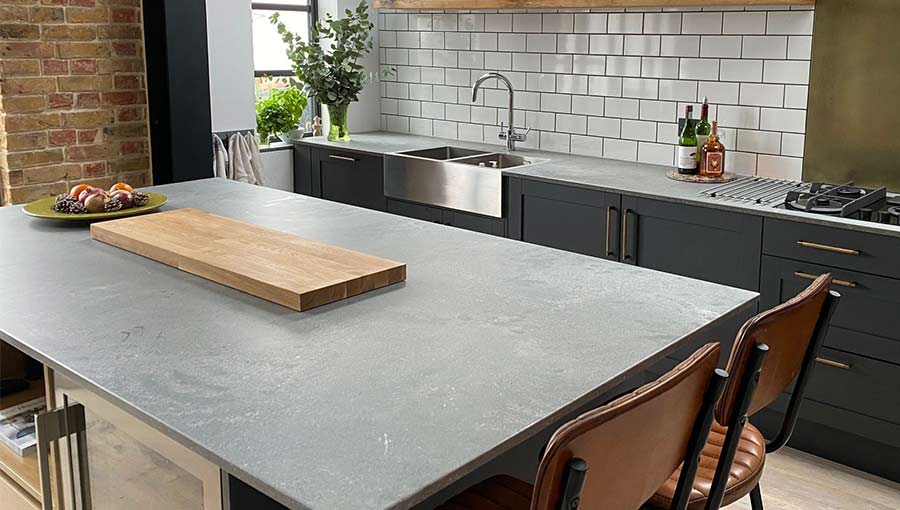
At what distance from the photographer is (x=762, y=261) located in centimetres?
350

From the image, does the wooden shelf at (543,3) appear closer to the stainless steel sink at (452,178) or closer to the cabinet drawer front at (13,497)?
the stainless steel sink at (452,178)

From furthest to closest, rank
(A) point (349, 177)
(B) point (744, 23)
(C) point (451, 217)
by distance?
1. (A) point (349, 177)
2. (C) point (451, 217)
3. (B) point (744, 23)

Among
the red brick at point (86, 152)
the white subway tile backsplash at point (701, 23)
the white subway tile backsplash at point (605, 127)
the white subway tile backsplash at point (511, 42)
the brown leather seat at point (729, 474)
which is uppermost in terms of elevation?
the white subway tile backsplash at point (701, 23)

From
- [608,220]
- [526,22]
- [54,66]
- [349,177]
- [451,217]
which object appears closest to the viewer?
[608,220]

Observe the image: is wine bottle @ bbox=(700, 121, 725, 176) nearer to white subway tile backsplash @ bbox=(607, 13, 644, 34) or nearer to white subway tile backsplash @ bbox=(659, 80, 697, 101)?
white subway tile backsplash @ bbox=(659, 80, 697, 101)

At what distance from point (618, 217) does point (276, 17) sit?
2.57 metres

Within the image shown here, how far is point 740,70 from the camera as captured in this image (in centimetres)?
414

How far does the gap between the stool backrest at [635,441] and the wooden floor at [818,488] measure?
1.74 metres

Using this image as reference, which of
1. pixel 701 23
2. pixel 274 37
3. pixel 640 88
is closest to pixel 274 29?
pixel 274 37

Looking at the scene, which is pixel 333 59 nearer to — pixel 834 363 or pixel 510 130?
pixel 510 130

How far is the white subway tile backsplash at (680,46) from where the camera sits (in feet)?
14.0

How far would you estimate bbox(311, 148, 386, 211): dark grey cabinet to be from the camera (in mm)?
5004

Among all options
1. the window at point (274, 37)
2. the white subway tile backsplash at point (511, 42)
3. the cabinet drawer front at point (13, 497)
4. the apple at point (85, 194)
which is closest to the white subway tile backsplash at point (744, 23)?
the white subway tile backsplash at point (511, 42)

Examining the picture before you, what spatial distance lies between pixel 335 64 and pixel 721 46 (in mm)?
2207
